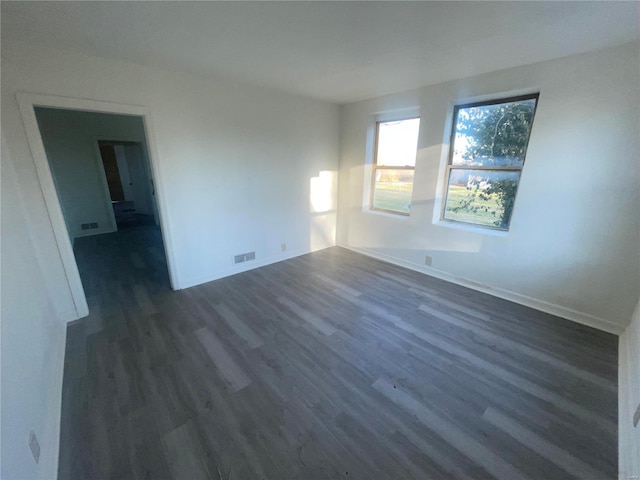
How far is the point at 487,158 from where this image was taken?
306 centimetres

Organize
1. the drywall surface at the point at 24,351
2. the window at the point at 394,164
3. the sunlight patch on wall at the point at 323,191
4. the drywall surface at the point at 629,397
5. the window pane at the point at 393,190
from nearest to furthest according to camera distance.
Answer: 1. the drywall surface at the point at 24,351
2. the drywall surface at the point at 629,397
3. the window at the point at 394,164
4. the window pane at the point at 393,190
5. the sunlight patch on wall at the point at 323,191

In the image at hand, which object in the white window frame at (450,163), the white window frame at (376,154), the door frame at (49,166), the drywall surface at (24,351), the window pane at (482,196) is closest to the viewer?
the drywall surface at (24,351)

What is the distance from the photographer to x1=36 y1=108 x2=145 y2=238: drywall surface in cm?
486

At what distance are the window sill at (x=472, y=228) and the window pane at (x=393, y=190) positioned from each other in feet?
1.84

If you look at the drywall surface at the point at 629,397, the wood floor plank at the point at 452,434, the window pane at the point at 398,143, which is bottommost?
the wood floor plank at the point at 452,434

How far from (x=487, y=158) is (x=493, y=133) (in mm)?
275

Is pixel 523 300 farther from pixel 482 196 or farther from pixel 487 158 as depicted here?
pixel 487 158

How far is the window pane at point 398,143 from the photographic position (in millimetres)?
3734

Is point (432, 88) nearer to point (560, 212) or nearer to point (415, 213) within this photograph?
point (415, 213)

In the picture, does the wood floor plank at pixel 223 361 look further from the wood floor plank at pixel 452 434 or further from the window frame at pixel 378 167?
the window frame at pixel 378 167

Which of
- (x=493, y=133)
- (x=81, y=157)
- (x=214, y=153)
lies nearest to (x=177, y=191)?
(x=214, y=153)

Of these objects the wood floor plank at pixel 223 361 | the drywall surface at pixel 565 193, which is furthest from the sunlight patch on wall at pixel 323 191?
the wood floor plank at pixel 223 361

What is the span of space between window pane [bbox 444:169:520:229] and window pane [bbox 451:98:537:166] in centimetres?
14

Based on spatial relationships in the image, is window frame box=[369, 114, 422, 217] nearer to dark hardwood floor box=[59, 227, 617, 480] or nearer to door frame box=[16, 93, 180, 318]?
dark hardwood floor box=[59, 227, 617, 480]
